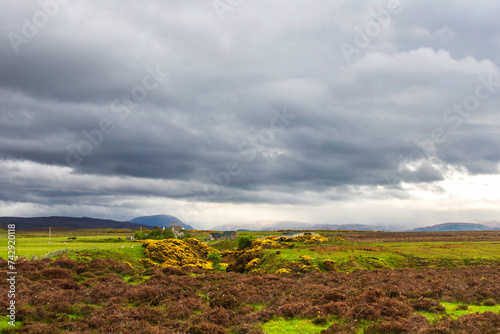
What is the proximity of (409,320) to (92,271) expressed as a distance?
33681 mm

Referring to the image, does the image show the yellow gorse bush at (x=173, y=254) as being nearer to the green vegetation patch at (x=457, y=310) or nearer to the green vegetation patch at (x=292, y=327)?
the green vegetation patch at (x=292, y=327)

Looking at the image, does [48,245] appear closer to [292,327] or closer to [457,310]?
[292,327]

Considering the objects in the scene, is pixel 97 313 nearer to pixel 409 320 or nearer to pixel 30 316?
pixel 30 316

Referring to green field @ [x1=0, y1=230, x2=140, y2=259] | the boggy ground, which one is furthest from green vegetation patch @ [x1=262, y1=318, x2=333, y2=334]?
green field @ [x1=0, y1=230, x2=140, y2=259]

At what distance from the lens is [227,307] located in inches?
917

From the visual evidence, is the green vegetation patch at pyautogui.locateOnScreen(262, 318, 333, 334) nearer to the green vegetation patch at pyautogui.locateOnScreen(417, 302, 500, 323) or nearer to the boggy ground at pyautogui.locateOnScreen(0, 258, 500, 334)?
the boggy ground at pyautogui.locateOnScreen(0, 258, 500, 334)

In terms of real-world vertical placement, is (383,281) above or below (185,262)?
above

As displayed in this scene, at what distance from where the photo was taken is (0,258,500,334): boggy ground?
1770 centimetres

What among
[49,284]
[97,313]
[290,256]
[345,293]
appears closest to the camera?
[97,313]

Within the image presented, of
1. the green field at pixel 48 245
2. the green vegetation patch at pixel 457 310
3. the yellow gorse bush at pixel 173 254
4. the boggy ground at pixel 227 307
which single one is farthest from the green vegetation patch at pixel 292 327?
the yellow gorse bush at pixel 173 254

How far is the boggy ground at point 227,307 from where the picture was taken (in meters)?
17.7

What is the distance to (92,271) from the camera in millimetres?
35562

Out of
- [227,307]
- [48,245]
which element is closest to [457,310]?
[227,307]

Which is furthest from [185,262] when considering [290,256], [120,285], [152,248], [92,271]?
[120,285]
